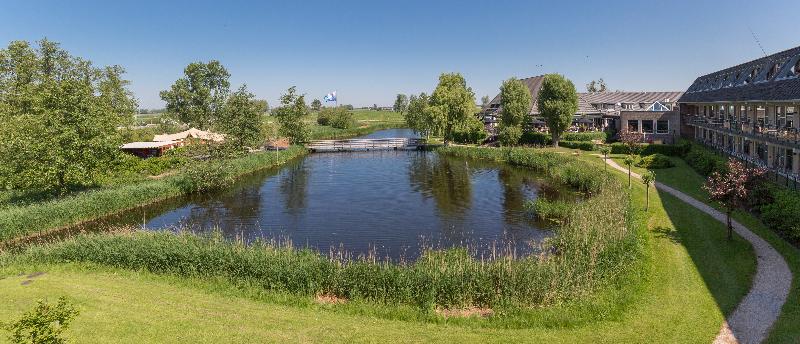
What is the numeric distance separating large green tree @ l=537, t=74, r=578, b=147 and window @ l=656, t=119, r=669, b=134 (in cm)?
1094

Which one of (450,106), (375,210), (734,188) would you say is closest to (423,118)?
(450,106)

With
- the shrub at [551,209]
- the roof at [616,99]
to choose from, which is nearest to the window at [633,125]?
the roof at [616,99]

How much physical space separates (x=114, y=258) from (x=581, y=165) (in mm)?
39329

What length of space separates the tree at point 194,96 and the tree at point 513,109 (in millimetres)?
53611

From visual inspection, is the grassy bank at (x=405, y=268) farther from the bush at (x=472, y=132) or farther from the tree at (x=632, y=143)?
the bush at (x=472, y=132)

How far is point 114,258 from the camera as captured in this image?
75.9 feet

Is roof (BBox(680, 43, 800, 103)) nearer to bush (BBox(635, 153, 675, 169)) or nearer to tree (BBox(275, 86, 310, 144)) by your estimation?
bush (BBox(635, 153, 675, 169))

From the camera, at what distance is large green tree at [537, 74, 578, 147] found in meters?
64.4

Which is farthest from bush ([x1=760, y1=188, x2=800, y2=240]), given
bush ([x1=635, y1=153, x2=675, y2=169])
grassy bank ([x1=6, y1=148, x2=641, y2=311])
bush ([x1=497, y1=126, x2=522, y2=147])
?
bush ([x1=497, y1=126, x2=522, y2=147])

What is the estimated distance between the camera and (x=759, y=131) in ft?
117

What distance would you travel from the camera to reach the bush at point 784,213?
71.5 feet

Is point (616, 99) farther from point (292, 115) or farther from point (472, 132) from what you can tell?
point (292, 115)

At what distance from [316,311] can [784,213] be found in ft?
69.9

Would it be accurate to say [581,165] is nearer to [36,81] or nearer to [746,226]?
[746,226]
